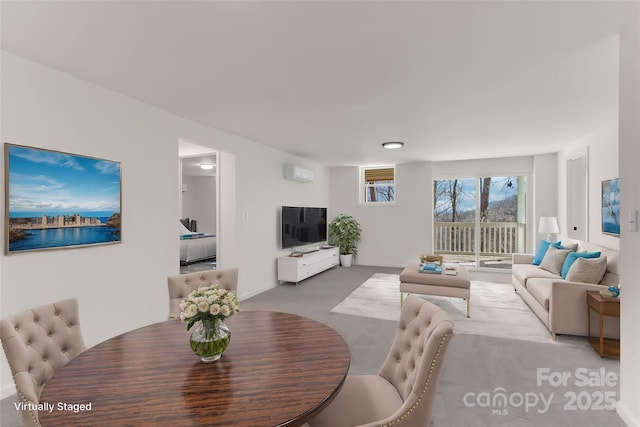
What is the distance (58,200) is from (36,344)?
1.41 m

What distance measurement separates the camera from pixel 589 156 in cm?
469

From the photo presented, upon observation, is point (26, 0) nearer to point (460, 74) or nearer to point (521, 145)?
point (460, 74)

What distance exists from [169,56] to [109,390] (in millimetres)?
2108

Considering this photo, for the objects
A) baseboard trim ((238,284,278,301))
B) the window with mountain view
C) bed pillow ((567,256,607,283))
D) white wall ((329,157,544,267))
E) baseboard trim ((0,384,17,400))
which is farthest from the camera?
white wall ((329,157,544,267))

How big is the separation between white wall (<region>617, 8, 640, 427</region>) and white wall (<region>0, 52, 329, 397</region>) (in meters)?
3.84

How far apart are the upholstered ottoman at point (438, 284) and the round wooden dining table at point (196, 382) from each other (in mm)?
2797

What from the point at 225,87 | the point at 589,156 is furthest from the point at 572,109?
the point at 225,87

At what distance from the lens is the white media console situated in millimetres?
5676

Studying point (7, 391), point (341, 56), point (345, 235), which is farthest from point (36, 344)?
point (345, 235)

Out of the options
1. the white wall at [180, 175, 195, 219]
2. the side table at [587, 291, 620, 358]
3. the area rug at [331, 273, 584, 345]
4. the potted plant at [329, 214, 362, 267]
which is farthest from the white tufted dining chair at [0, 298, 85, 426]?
the white wall at [180, 175, 195, 219]

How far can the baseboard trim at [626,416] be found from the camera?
6.31 ft

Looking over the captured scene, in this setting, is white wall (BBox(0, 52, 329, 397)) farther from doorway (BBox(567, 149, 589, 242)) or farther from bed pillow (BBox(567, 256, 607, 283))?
doorway (BBox(567, 149, 589, 242))

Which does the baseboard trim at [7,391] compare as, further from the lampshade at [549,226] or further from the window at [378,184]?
the lampshade at [549,226]

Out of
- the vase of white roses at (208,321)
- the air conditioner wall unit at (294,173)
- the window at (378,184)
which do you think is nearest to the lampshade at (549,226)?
the window at (378,184)
